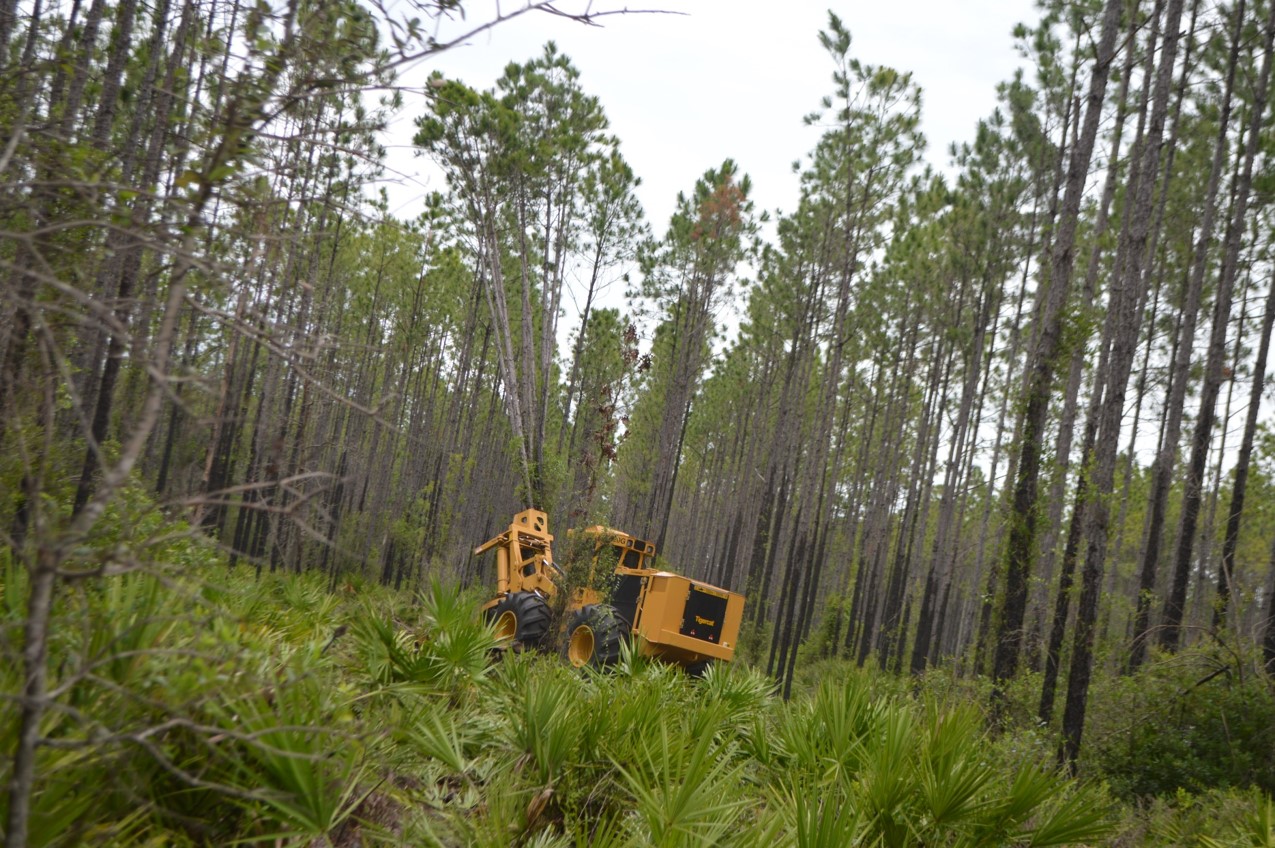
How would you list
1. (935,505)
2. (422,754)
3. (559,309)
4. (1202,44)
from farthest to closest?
(935,505)
(559,309)
(1202,44)
(422,754)

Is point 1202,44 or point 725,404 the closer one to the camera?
point 1202,44

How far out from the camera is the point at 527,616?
1245cm

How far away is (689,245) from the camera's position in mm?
26781

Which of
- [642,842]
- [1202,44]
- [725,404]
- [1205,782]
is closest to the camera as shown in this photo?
[642,842]

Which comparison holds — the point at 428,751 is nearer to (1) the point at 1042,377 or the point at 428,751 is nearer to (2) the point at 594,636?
(2) the point at 594,636

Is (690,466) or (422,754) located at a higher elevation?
(690,466)

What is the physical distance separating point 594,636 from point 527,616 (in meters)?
1.04

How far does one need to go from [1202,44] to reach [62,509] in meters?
20.7

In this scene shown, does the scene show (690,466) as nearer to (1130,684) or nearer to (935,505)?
(935,505)

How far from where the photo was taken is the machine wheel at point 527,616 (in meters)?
12.4

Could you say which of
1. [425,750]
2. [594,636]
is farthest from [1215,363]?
[425,750]

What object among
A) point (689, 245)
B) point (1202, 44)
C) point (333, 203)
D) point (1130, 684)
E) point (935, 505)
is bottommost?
point (1130, 684)

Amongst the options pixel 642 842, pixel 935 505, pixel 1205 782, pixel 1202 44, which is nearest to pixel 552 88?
pixel 1202 44

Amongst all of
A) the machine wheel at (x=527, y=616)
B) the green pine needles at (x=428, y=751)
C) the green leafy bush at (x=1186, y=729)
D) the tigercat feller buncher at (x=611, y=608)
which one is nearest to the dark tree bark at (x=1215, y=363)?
the green leafy bush at (x=1186, y=729)
